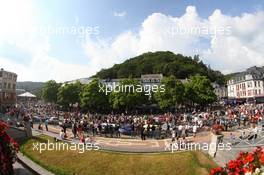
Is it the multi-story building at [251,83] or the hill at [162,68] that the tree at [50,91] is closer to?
the hill at [162,68]

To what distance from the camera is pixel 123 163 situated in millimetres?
22281

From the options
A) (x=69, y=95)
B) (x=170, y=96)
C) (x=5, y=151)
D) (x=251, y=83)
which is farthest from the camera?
(x=251, y=83)

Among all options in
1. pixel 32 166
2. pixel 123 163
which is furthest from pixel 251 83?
pixel 32 166

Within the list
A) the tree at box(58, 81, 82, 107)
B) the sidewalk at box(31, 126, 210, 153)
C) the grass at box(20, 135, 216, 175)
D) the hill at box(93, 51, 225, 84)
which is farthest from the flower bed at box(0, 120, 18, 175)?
the hill at box(93, 51, 225, 84)

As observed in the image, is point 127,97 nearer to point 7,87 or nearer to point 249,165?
point 7,87

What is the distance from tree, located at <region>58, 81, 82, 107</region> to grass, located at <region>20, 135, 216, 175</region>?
6185 cm

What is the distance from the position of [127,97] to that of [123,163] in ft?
159

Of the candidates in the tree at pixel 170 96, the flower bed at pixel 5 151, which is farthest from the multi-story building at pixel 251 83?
the flower bed at pixel 5 151

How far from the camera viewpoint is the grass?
2045 cm

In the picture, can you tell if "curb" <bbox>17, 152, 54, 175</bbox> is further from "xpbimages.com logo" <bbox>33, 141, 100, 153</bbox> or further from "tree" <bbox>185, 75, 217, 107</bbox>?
"tree" <bbox>185, 75, 217, 107</bbox>

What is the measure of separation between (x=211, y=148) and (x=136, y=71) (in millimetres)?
129714

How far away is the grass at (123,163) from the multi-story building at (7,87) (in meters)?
69.5

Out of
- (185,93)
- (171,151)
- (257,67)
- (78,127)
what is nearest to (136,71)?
(257,67)

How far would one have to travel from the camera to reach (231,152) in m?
21.2
